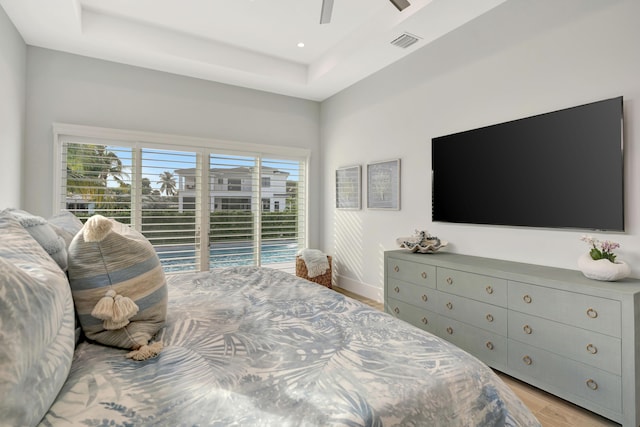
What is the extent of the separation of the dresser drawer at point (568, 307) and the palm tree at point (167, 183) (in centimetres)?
358

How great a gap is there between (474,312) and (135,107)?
400 centimetres

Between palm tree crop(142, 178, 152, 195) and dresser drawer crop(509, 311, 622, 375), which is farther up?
palm tree crop(142, 178, 152, 195)

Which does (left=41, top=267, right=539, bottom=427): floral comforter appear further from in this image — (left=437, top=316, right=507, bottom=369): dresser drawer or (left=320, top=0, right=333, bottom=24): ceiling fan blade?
(left=320, top=0, right=333, bottom=24): ceiling fan blade

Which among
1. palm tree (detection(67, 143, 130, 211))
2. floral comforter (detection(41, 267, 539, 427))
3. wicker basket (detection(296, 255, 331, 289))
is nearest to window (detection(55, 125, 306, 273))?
palm tree (detection(67, 143, 130, 211))

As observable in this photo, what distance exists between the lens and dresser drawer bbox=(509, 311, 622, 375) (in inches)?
65.3

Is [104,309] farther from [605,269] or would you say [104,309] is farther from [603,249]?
[603,249]

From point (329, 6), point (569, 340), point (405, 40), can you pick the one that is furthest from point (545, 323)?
point (405, 40)

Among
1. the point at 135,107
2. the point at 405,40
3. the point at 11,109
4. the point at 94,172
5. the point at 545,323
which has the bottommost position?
the point at 545,323

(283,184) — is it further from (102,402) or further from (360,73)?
(102,402)

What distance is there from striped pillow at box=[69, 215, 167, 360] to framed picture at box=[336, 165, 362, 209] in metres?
3.21

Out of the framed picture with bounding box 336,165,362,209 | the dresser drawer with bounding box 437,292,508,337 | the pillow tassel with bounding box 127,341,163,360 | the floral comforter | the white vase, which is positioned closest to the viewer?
the floral comforter

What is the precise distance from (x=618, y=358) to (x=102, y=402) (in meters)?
2.28

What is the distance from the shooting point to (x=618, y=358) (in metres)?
1.63

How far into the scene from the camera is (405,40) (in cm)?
303
